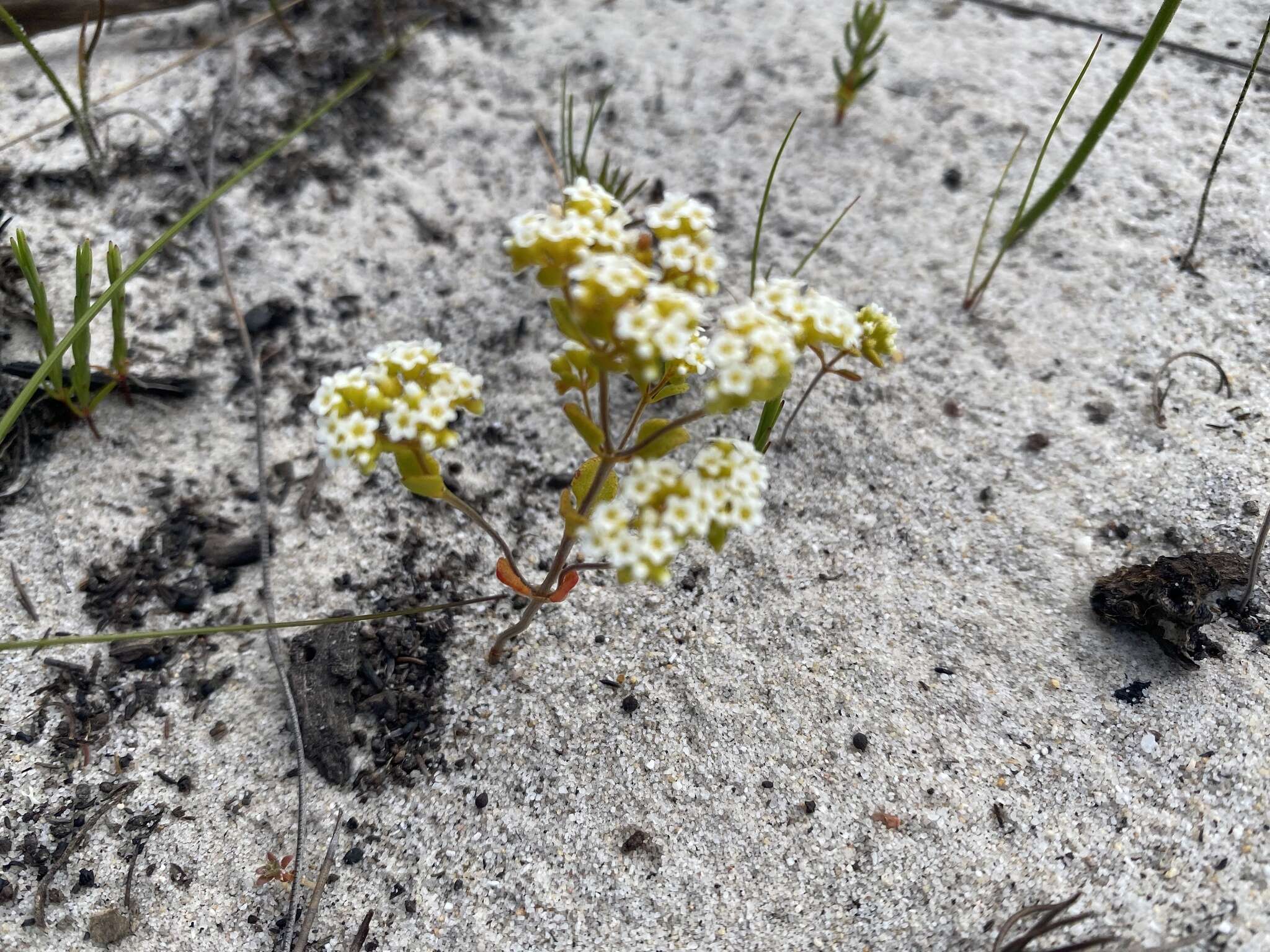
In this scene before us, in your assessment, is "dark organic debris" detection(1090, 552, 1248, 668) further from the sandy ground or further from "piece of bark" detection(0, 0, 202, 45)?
"piece of bark" detection(0, 0, 202, 45)

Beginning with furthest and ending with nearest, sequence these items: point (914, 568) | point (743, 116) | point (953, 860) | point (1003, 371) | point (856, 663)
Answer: point (743, 116) → point (1003, 371) → point (914, 568) → point (856, 663) → point (953, 860)

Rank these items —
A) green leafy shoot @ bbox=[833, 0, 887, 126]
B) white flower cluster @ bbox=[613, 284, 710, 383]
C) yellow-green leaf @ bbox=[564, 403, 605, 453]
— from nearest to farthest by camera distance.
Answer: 1. white flower cluster @ bbox=[613, 284, 710, 383]
2. yellow-green leaf @ bbox=[564, 403, 605, 453]
3. green leafy shoot @ bbox=[833, 0, 887, 126]

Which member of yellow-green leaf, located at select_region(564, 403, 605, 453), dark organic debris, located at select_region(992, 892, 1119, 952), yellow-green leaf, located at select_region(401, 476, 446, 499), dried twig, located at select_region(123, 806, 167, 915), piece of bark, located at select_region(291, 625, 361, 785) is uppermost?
yellow-green leaf, located at select_region(564, 403, 605, 453)

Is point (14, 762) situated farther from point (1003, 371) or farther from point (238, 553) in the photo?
point (1003, 371)

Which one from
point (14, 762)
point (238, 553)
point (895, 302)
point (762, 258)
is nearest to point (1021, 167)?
point (895, 302)

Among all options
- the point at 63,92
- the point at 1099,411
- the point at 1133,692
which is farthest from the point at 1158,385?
the point at 63,92

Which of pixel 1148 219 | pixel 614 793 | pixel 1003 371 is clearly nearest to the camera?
pixel 614 793

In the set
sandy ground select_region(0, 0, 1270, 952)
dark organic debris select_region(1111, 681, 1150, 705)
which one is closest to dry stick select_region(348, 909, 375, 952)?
sandy ground select_region(0, 0, 1270, 952)
